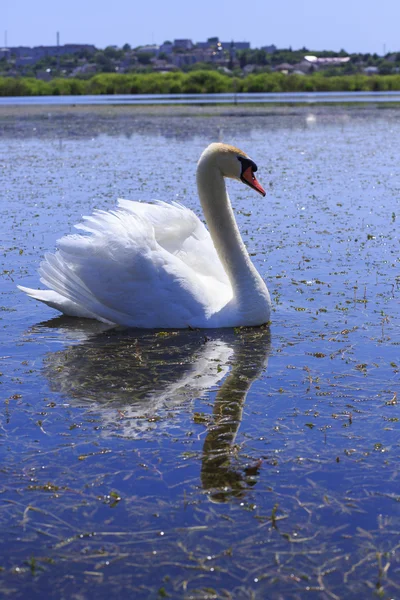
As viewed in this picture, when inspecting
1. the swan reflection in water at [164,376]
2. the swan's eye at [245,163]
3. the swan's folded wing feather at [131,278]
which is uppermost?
the swan's eye at [245,163]

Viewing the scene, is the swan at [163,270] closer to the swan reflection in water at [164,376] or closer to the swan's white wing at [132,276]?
the swan's white wing at [132,276]

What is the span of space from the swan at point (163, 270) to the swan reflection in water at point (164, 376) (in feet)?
0.55

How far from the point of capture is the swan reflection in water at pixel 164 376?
4.96 metres

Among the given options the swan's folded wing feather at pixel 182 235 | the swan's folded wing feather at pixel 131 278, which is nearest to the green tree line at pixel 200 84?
the swan's folded wing feather at pixel 182 235

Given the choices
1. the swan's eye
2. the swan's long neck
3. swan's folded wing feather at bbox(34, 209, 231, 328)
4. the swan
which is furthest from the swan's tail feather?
the swan's eye

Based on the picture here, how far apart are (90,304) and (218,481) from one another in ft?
Answer: 10.8

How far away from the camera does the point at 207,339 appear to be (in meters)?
7.22

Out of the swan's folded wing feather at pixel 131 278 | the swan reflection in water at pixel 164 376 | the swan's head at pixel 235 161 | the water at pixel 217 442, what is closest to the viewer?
the water at pixel 217 442

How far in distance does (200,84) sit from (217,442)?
86.0 m

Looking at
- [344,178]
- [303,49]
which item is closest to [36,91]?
[344,178]

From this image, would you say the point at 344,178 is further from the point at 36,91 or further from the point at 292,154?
the point at 36,91

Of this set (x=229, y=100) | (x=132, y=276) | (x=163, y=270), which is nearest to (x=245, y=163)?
(x=163, y=270)

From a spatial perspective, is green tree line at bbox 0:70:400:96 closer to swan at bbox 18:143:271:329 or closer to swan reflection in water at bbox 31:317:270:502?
swan at bbox 18:143:271:329

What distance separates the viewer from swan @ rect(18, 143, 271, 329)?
7.28m
